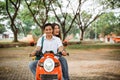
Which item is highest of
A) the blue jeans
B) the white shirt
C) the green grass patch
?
the white shirt

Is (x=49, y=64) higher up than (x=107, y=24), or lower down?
lower down

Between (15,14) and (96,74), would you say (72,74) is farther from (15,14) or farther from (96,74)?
(15,14)

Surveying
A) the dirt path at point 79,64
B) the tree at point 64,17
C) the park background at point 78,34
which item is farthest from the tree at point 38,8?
the dirt path at point 79,64

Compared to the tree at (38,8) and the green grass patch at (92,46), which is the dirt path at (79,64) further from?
the tree at (38,8)

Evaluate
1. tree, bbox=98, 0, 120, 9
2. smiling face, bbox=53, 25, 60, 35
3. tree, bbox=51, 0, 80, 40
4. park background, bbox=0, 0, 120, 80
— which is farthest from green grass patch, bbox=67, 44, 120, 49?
smiling face, bbox=53, 25, 60, 35

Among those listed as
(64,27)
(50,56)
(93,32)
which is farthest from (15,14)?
(50,56)

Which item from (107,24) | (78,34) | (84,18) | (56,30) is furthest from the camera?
(84,18)

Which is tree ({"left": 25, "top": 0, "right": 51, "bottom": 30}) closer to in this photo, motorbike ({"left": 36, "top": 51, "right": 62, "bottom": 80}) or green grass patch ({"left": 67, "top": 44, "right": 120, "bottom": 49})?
green grass patch ({"left": 67, "top": 44, "right": 120, "bottom": 49})

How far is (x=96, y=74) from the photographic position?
5.52 m

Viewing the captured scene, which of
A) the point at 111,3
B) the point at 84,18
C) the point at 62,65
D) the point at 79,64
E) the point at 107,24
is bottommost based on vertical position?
the point at 79,64

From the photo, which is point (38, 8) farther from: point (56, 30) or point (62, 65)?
point (62, 65)

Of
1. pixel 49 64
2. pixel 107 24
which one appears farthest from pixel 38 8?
pixel 49 64

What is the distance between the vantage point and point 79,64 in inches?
254

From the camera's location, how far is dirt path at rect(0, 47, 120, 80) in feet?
17.5
